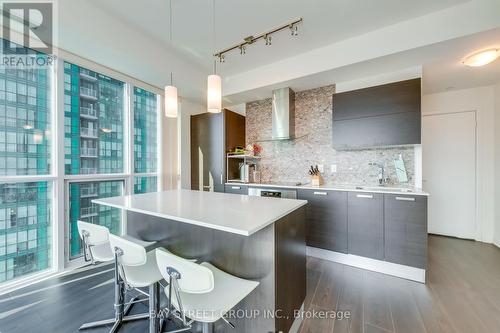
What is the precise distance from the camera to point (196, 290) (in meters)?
0.97

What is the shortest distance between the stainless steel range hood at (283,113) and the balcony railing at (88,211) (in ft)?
9.81

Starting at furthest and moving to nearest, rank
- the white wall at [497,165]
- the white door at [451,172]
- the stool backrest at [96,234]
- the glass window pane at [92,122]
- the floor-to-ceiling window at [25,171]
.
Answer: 1. the white door at [451,172]
2. the white wall at [497,165]
3. the glass window pane at [92,122]
4. the floor-to-ceiling window at [25,171]
5. the stool backrest at [96,234]

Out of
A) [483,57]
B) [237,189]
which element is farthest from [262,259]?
[483,57]

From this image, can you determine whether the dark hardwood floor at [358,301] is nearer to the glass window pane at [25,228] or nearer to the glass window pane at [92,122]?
the glass window pane at [25,228]

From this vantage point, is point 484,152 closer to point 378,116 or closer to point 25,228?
point 378,116

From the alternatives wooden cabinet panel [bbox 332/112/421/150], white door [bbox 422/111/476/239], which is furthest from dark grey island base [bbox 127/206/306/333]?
white door [bbox 422/111/476/239]

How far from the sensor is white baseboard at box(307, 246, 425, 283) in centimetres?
221

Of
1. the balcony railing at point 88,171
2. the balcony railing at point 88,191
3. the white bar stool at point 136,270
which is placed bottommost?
the white bar stool at point 136,270

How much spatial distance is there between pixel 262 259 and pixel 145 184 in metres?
2.85

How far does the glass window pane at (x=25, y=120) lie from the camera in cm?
204

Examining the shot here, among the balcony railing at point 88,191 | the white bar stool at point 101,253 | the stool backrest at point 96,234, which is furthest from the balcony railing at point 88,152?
the stool backrest at point 96,234

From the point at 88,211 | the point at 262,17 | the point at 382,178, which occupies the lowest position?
the point at 88,211

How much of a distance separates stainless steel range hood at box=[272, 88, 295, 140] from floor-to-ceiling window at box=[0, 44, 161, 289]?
2.36 m

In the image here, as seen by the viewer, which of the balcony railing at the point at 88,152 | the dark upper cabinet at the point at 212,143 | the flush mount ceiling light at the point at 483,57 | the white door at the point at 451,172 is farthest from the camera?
the dark upper cabinet at the point at 212,143
